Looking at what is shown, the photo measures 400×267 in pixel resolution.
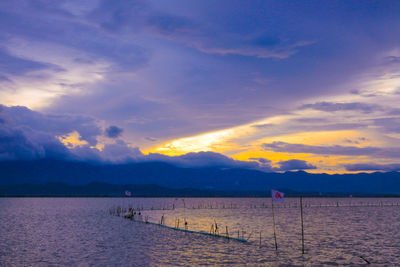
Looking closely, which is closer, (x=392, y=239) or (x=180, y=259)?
(x=180, y=259)

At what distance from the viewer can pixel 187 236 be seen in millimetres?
56594

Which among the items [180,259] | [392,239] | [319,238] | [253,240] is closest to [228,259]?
[180,259]

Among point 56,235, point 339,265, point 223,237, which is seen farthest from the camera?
point 56,235

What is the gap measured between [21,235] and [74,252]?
2238 cm

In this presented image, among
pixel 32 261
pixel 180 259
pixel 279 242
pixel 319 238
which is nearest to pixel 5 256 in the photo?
pixel 32 261

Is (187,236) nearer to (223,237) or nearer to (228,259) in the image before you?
(223,237)

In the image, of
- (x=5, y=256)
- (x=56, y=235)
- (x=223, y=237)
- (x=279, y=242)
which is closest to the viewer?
(x=5, y=256)

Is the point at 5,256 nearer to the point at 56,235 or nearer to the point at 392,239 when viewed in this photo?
the point at 56,235

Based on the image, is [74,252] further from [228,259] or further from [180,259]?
[228,259]

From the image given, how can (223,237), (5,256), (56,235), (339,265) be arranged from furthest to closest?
1. (56,235)
2. (223,237)
3. (5,256)
4. (339,265)

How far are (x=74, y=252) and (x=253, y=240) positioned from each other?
23.5 metres

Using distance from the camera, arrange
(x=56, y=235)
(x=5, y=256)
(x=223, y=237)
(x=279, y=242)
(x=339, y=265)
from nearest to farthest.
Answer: (x=339, y=265)
(x=5, y=256)
(x=279, y=242)
(x=223, y=237)
(x=56, y=235)

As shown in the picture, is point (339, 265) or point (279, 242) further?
point (279, 242)

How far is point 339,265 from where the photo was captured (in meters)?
36.1
